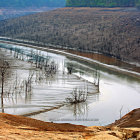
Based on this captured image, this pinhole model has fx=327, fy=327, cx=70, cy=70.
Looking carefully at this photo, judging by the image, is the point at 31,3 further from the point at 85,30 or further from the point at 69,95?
the point at 69,95

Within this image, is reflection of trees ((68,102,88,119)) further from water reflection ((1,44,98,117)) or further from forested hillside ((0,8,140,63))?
forested hillside ((0,8,140,63))

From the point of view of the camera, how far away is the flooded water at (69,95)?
53.4 ft

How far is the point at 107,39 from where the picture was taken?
43.5m

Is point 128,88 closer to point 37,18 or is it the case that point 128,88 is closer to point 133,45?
point 133,45

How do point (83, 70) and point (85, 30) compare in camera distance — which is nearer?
point (83, 70)

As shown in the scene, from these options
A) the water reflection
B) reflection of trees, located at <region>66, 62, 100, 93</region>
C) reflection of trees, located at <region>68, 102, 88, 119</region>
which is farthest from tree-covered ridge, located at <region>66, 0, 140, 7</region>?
reflection of trees, located at <region>68, 102, 88, 119</region>

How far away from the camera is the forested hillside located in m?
40.3

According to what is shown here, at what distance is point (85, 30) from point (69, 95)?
32063mm

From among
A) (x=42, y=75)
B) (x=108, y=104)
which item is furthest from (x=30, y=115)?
(x=42, y=75)

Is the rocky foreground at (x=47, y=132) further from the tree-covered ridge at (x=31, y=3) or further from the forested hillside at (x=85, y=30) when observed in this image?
the tree-covered ridge at (x=31, y=3)

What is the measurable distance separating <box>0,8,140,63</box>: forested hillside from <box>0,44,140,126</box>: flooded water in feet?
34.0

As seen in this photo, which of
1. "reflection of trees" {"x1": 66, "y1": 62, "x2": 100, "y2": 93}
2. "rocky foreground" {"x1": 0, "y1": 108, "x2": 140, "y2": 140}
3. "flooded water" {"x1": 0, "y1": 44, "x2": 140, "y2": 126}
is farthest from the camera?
"reflection of trees" {"x1": 66, "y1": 62, "x2": 100, "y2": 93}

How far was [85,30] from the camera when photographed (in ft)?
166

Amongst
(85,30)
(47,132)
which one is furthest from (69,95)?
(85,30)
